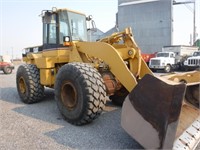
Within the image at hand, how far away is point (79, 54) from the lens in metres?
5.45

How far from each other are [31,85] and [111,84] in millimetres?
2412

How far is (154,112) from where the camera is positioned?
10.3 ft

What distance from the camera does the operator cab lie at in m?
6.04

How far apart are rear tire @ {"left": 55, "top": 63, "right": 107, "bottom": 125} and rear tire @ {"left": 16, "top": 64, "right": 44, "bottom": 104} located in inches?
64.5

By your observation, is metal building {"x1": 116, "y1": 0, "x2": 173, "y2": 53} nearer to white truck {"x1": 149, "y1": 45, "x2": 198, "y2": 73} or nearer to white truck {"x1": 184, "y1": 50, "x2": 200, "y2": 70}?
white truck {"x1": 149, "y1": 45, "x2": 198, "y2": 73}

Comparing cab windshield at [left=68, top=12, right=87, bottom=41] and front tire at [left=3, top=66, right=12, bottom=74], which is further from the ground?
cab windshield at [left=68, top=12, right=87, bottom=41]

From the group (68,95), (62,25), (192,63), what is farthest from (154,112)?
(192,63)

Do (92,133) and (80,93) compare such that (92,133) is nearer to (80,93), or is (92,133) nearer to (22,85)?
(80,93)


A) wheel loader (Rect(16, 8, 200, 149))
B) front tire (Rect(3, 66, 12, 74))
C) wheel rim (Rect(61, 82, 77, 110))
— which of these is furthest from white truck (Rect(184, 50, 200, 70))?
front tire (Rect(3, 66, 12, 74))

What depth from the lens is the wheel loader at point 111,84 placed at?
3061 millimetres

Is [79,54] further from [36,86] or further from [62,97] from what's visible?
[36,86]

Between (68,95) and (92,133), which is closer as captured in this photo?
(92,133)

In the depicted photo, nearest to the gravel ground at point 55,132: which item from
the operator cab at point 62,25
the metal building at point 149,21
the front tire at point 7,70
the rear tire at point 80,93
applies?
the rear tire at point 80,93

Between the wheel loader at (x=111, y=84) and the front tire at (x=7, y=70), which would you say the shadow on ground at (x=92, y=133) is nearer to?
the wheel loader at (x=111, y=84)
